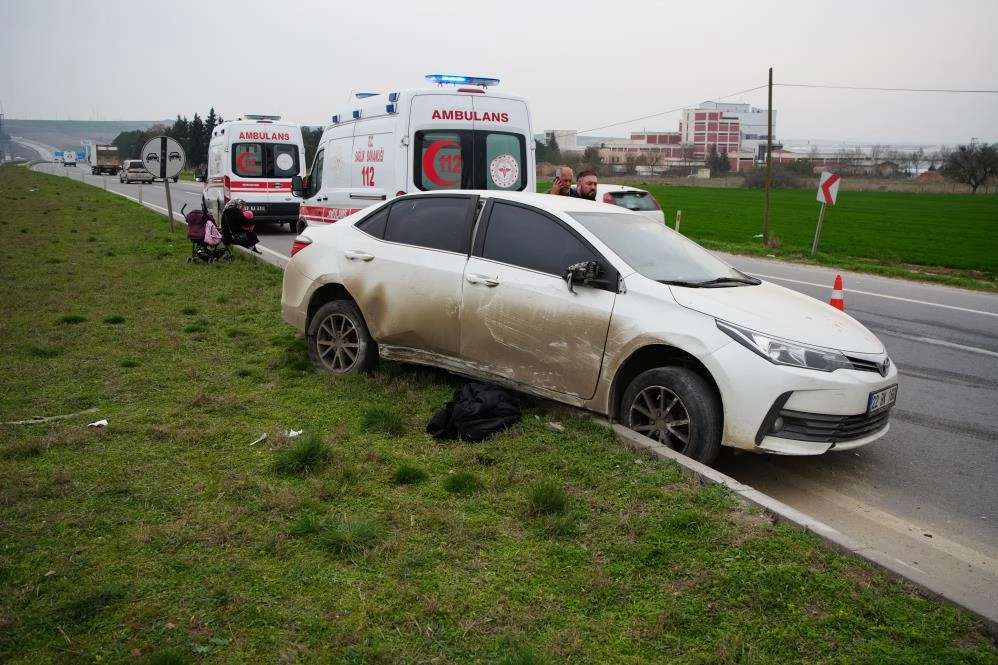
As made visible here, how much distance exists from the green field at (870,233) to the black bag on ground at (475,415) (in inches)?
509

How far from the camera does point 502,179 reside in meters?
11.1

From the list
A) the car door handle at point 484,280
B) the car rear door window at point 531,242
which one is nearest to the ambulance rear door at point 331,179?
the car rear door window at point 531,242

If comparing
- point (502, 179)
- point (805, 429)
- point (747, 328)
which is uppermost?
point (502, 179)

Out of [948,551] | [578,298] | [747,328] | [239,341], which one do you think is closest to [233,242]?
[239,341]

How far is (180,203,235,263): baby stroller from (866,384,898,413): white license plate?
39.4 feet

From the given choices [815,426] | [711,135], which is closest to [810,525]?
[815,426]

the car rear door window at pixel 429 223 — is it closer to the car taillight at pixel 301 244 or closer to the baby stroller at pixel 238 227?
the car taillight at pixel 301 244

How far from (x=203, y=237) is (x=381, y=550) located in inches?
466

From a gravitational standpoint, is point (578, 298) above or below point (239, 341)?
above

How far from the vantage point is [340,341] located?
6.98 m

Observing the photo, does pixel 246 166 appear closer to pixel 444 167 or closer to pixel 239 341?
pixel 444 167

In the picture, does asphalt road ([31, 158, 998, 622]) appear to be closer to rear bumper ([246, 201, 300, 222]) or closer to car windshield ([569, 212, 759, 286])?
car windshield ([569, 212, 759, 286])

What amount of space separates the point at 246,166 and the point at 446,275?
17.2m

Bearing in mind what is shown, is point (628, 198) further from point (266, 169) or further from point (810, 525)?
point (810, 525)
